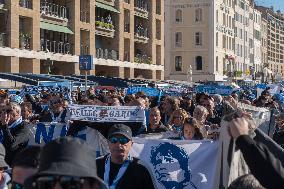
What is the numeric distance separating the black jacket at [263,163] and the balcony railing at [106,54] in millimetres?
45525

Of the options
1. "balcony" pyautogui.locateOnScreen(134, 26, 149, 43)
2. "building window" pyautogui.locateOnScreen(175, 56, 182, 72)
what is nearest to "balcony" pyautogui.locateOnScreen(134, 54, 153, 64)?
"balcony" pyautogui.locateOnScreen(134, 26, 149, 43)

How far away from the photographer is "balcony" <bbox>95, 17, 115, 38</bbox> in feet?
160

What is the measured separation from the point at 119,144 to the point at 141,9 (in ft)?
171

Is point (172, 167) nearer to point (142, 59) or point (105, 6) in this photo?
point (105, 6)

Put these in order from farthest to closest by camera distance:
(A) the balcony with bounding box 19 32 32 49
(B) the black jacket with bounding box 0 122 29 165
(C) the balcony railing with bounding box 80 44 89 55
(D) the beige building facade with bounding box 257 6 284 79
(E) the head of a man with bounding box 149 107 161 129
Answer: (D) the beige building facade with bounding box 257 6 284 79
(C) the balcony railing with bounding box 80 44 89 55
(A) the balcony with bounding box 19 32 32 49
(E) the head of a man with bounding box 149 107 161 129
(B) the black jacket with bounding box 0 122 29 165

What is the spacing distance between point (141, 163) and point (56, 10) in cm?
3920

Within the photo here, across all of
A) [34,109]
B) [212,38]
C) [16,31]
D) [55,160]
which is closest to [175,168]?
[55,160]

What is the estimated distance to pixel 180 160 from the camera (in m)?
7.37

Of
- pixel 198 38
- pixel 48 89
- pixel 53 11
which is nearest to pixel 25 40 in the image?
pixel 53 11

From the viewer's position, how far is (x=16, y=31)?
3741cm

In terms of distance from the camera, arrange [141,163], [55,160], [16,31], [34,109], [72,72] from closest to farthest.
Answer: [55,160] → [141,163] → [34,109] → [16,31] → [72,72]

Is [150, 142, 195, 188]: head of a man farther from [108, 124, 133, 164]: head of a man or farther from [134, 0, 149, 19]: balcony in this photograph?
[134, 0, 149, 19]: balcony

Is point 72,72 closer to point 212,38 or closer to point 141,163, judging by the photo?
point 212,38

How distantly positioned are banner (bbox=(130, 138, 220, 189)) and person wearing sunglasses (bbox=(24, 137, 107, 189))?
4564 mm
